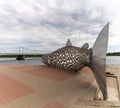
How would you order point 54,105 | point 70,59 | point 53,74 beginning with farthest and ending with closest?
point 70,59 → point 53,74 → point 54,105

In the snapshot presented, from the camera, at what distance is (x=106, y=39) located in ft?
20.1

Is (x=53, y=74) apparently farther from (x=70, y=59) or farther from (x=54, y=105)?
(x=54, y=105)

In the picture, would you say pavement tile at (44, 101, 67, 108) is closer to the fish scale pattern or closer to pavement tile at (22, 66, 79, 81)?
pavement tile at (22, 66, 79, 81)

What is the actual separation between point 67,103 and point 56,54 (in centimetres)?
1052

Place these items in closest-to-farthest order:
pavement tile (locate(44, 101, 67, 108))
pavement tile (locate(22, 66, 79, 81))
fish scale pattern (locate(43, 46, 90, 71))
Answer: pavement tile (locate(44, 101, 67, 108))
pavement tile (locate(22, 66, 79, 81))
fish scale pattern (locate(43, 46, 90, 71))

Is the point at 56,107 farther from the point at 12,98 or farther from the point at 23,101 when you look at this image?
the point at 12,98

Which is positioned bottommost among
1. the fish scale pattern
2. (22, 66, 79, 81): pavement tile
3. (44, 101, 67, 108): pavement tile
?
(44, 101, 67, 108): pavement tile

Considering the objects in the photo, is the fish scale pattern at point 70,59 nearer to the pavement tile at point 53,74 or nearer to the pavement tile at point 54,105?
the pavement tile at point 53,74

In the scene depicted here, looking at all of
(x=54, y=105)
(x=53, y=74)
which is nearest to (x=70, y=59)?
(x=53, y=74)

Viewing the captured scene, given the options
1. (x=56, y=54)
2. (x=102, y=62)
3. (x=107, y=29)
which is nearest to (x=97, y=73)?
(x=102, y=62)

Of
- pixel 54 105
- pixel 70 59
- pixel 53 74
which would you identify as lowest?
pixel 54 105

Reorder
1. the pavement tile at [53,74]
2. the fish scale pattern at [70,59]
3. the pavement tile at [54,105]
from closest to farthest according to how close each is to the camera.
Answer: the pavement tile at [54,105]
the pavement tile at [53,74]
the fish scale pattern at [70,59]

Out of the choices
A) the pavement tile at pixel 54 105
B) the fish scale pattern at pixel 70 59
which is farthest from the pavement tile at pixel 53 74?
the pavement tile at pixel 54 105

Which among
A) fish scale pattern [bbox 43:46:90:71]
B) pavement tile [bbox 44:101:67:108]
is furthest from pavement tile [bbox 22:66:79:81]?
pavement tile [bbox 44:101:67:108]
